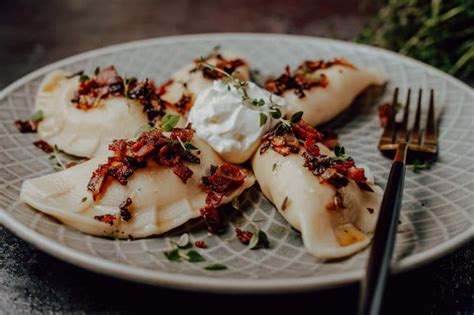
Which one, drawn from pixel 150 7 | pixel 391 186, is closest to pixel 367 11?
pixel 150 7

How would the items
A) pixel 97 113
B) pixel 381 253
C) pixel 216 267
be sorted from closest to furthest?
pixel 381 253
pixel 216 267
pixel 97 113

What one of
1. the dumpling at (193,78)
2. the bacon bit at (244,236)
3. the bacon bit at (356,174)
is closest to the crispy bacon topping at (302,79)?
the dumpling at (193,78)

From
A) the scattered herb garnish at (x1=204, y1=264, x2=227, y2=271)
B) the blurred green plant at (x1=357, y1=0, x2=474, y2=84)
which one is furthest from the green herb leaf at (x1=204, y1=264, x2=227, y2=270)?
the blurred green plant at (x1=357, y1=0, x2=474, y2=84)

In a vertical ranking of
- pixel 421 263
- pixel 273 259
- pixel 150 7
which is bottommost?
pixel 150 7

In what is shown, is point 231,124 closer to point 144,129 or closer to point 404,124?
point 144,129

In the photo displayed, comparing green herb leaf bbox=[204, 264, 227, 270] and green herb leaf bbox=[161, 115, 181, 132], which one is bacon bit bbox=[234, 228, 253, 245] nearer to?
green herb leaf bbox=[204, 264, 227, 270]

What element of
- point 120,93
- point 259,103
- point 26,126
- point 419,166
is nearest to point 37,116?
point 26,126

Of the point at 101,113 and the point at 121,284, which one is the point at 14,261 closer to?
the point at 121,284
